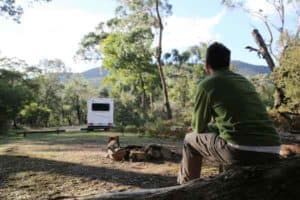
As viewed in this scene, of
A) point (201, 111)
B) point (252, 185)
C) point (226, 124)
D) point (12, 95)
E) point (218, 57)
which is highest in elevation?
point (12, 95)

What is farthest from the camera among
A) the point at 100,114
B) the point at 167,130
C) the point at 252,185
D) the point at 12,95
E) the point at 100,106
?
the point at 12,95

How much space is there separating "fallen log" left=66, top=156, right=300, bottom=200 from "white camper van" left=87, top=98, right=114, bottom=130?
1047 inches

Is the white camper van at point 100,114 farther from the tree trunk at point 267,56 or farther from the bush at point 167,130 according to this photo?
the tree trunk at point 267,56

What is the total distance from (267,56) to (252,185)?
19846mm

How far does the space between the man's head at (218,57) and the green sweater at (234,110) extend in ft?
0.22

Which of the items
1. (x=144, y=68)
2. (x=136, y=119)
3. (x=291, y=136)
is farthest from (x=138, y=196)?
(x=144, y=68)

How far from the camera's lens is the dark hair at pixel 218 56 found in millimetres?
3543

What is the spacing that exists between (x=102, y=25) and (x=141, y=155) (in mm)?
34529

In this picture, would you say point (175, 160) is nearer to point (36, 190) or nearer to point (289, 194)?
point (36, 190)

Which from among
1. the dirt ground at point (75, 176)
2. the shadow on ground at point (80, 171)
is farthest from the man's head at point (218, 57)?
the shadow on ground at point (80, 171)

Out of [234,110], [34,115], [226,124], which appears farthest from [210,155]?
[34,115]

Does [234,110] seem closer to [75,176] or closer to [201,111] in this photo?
[201,111]

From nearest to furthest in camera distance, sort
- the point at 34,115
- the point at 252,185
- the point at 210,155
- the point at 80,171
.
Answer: the point at 252,185 → the point at 210,155 → the point at 80,171 → the point at 34,115

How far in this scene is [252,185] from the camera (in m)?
2.44
